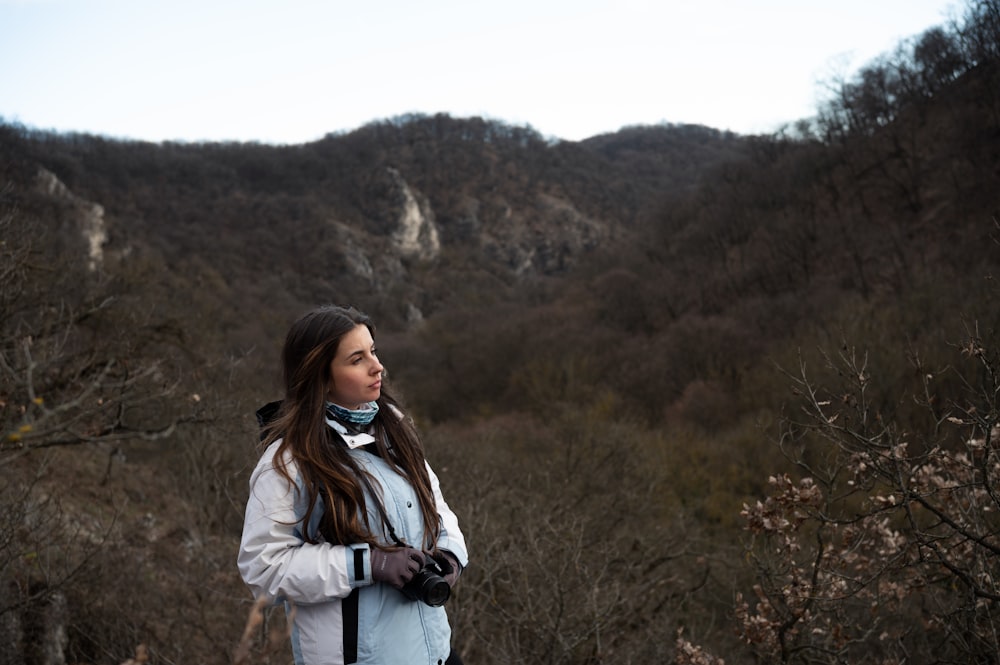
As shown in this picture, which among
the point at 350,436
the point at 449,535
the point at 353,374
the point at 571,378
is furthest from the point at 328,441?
the point at 571,378

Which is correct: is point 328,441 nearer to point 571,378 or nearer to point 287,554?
point 287,554

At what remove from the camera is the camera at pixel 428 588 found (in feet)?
6.75

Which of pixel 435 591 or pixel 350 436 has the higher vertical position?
pixel 350 436

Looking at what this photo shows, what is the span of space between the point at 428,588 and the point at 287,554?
402mm

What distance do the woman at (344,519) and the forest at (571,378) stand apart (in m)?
0.23

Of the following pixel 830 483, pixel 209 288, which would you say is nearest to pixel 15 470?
pixel 830 483

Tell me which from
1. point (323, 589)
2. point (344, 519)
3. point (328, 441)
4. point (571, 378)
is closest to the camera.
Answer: point (323, 589)

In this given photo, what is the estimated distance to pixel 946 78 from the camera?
40.1 m

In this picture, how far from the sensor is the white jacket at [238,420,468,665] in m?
1.99

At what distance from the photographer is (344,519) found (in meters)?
2.10

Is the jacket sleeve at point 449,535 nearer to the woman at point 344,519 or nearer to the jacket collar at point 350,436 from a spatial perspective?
the woman at point 344,519

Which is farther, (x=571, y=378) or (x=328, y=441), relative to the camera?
(x=571, y=378)

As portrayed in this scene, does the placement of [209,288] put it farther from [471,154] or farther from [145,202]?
[471,154]

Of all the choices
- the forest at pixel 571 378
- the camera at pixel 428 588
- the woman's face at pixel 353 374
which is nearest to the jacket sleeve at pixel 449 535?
the camera at pixel 428 588
